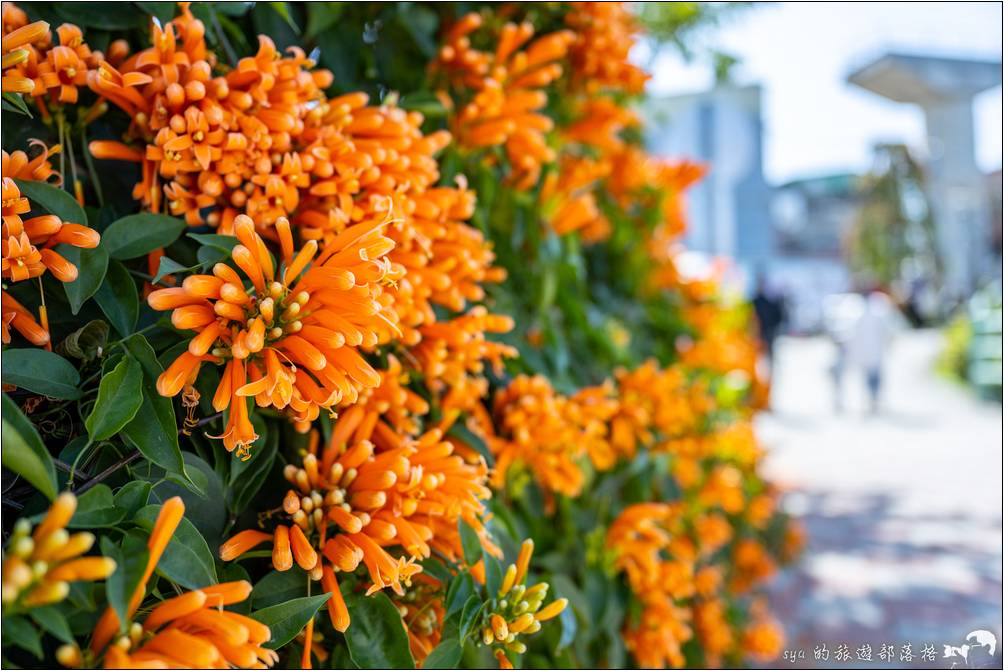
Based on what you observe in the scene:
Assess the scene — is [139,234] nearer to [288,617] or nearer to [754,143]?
[288,617]

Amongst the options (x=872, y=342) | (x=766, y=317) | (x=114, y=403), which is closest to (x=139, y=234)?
(x=114, y=403)

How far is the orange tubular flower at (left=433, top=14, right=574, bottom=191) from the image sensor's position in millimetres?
870

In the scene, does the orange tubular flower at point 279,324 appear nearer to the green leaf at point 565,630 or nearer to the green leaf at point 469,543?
the green leaf at point 469,543

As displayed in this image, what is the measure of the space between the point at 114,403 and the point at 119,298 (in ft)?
0.37

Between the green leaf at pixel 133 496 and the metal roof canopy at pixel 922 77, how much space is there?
145 inches

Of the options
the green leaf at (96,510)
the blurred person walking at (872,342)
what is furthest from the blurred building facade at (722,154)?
the green leaf at (96,510)

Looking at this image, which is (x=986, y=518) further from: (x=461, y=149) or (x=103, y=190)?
(x=103, y=190)

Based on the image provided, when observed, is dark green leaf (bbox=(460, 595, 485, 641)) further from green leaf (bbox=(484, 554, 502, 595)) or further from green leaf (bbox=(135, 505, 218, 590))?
green leaf (bbox=(135, 505, 218, 590))

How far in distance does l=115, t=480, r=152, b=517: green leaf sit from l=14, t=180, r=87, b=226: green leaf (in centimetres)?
21

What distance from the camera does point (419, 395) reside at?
2.56 ft

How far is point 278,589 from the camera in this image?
58 centimetres

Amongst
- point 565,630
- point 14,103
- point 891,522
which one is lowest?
point 891,522

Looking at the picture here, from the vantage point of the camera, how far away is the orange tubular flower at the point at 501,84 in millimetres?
870

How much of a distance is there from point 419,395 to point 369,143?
266 millimetres
